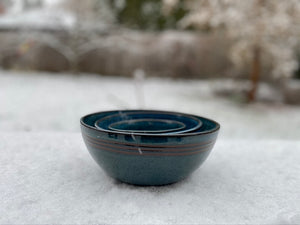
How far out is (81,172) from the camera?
5.03 ft

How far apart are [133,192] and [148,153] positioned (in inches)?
7.4

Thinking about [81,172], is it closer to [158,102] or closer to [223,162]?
[223,162]

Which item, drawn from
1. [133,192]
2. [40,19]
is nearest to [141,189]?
[133,192]

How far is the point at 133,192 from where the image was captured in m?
1.33

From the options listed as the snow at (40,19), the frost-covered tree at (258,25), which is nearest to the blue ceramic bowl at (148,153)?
the frost-covered tree at (258,25)

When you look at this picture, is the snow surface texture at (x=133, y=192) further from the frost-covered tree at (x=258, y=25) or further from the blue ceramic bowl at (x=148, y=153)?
the frost-covered tree at (x=258, y=25)

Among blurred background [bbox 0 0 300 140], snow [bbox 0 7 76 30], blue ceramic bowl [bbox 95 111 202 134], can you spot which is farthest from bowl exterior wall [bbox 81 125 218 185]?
snow [bbox 0 7 76 30]

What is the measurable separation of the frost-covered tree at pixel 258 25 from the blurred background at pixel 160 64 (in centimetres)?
1

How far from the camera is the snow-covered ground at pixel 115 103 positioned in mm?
3451

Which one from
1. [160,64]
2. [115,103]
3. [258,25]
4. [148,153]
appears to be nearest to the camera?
[148,153]

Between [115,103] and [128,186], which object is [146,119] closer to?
[128,186]

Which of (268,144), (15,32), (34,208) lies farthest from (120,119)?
(15,32)

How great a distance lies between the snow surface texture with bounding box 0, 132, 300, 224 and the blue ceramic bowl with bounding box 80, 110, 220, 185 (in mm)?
70

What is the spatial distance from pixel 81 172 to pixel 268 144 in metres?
1.23
